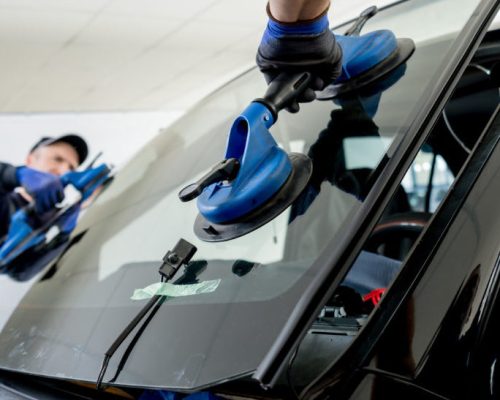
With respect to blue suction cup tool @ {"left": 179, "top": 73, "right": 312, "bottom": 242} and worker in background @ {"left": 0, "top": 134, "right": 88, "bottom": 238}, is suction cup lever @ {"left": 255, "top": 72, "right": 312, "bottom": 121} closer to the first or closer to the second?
blue suction cup tool @ {"left": 179, "top": 73, "right": 312, "bottom": 242}

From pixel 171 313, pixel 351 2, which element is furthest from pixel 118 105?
pixel 171 313

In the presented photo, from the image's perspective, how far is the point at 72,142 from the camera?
14.9ft

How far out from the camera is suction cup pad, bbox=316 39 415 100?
1.15 m

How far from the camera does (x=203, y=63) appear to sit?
14.3 ft

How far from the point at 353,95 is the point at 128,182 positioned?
29.9 inches

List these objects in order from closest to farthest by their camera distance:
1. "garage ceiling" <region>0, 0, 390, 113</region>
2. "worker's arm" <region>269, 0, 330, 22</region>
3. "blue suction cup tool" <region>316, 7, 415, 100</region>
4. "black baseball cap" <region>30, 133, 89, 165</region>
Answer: "worker's arm" <region>269, 0, 330, 22</region>, "blue suction cup tool" <region>316, 7, 415, 100</region>, "garage ceiling" <region>0, 0, 390, 113</region>, "black baseball cap" <region>30, 133, 89, 165</region>

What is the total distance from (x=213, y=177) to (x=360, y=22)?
2.30 feet

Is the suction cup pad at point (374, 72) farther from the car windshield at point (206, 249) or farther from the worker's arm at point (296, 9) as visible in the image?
the worker's arm at point (296, 9)

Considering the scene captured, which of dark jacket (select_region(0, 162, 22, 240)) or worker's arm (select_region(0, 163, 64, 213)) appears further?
dark jacket (select_region(0, 162, 22, 240))

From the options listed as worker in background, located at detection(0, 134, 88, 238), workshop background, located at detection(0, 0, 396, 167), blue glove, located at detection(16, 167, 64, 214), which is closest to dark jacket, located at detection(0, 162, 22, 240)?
worker in background, located at detection(0, 134, 88, 238)

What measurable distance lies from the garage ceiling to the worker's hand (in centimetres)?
213

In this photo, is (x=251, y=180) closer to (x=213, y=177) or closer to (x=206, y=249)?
(x=213, y=177)

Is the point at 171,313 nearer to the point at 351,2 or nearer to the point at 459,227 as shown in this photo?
the point at 459,227

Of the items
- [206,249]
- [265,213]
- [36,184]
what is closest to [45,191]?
[36,184]
